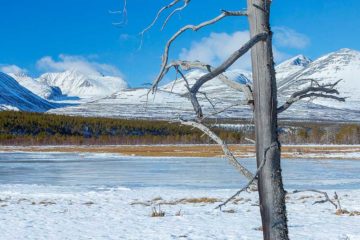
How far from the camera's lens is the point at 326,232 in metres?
13.5

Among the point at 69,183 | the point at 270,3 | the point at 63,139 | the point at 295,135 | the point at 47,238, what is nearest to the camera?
the point at 270,3

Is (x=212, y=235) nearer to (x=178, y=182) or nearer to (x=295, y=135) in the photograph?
(x=178, y=182)

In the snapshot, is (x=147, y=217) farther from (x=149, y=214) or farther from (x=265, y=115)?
(x=265, y=115)

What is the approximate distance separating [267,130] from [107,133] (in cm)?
16412

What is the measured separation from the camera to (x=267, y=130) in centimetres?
375

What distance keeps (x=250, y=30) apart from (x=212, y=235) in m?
10.0

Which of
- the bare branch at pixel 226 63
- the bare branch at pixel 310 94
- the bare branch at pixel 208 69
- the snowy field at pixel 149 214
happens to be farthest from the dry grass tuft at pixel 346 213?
the bare branch at pixel 226 63

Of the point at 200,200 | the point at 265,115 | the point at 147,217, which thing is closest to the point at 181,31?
the point at 265,115

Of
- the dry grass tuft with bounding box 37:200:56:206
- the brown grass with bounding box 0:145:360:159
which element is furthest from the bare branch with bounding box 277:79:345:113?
the brown grass with bounding box 0:145:360:159

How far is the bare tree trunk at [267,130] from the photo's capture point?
12.3 ft

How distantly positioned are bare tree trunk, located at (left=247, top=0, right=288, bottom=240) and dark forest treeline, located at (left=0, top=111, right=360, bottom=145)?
389 ft

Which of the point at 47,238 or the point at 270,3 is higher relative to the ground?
the point at 270,3

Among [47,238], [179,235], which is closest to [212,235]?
[179,235]

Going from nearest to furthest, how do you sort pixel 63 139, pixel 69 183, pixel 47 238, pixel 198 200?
pixel 47 238, pixel 198 200, pixel 69 183, pixel 63 139
